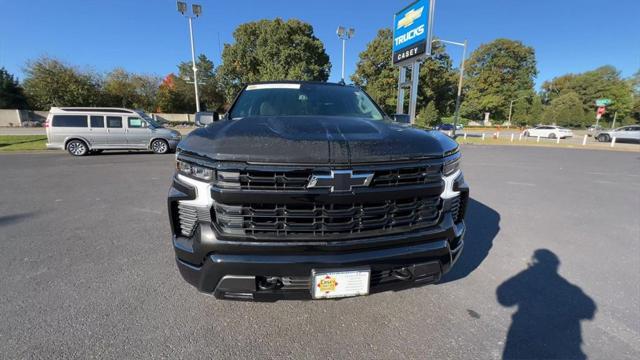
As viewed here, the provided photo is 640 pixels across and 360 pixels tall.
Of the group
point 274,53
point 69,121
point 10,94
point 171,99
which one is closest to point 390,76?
point 274,53

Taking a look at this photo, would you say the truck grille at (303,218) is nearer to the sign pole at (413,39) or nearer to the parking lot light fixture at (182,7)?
the sign pole at (413,39)

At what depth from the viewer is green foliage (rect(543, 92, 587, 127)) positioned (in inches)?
1975

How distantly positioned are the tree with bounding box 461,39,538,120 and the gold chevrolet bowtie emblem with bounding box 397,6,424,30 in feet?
154

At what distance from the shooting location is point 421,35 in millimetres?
11852

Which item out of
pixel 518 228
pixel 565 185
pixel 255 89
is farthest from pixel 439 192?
pixel 565 185

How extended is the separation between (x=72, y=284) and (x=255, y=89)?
2.67 meters

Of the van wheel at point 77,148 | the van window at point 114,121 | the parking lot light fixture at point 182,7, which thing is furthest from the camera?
the parking lot light fixture at point 182,7

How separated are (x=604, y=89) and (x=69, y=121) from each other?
82.3 m

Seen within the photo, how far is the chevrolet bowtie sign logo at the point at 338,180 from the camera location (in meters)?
1.55

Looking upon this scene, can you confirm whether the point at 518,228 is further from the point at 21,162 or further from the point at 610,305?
the point at 21,162

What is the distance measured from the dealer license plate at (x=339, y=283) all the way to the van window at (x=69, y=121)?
13.5 metres

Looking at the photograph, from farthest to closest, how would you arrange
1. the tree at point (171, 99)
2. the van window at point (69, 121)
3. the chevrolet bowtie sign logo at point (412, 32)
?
the tree at point (171, 99) → the chevrolet bowtie sign logo at point (412, 32) → the van window at point (69, 121)

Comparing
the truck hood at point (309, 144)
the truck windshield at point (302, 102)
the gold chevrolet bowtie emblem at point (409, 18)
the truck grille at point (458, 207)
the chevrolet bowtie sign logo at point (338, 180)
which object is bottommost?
the truck grille at point (458, 207)

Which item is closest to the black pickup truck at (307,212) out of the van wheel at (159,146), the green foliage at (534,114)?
the van wheel at (159,146)
